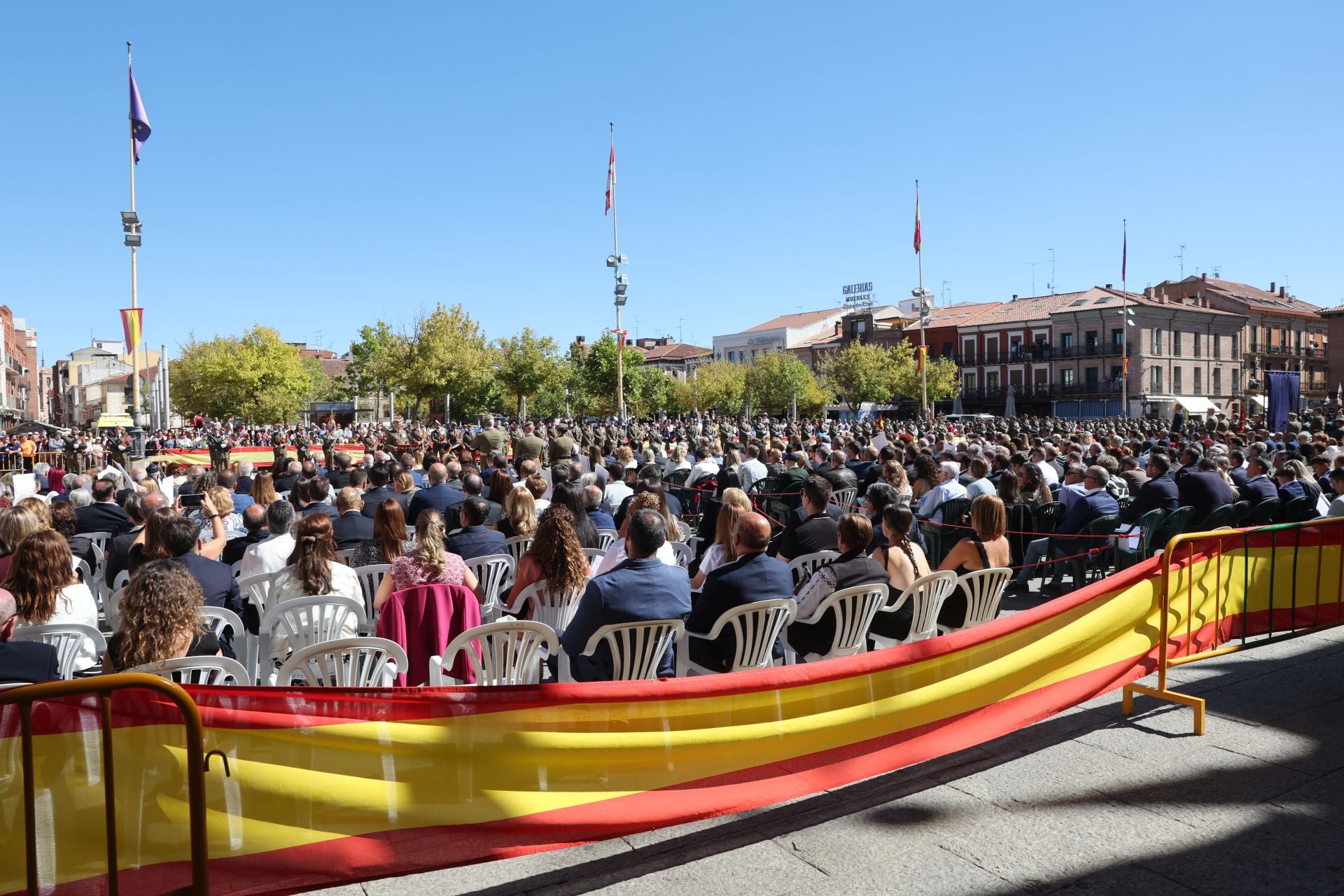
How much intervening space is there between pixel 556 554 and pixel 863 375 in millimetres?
61343

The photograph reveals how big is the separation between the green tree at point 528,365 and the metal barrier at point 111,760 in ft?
175

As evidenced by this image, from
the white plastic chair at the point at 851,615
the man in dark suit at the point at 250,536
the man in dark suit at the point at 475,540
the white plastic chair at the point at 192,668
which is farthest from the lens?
the man in dark suit at the point at 250,536

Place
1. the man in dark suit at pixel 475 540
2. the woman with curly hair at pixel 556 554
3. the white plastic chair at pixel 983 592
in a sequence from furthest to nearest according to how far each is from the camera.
Result: the man in dark suit at pixel 475 540
the white plastic chair at pixel 983 592
the woman with curly hair at pixel 556 554

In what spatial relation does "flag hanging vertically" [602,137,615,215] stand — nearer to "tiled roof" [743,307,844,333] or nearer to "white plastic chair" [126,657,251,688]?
"white plastic chair" [126,657,251,688]

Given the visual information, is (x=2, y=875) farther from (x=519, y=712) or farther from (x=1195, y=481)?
(x=1195, y=481)

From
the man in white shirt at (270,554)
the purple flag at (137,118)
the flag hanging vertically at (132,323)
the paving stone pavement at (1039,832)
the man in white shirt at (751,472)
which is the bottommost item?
the paving stone pavement at (1039,832)

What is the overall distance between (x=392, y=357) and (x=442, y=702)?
53.7m

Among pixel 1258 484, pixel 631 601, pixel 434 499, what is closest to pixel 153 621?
pixel 631 601

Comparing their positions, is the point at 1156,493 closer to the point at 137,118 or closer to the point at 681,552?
the point at 681,552

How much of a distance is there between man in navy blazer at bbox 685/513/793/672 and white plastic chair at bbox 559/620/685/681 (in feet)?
1.25

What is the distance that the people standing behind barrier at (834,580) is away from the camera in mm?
5090

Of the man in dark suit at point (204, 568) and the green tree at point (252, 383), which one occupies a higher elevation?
the green tree at point (252, 383)

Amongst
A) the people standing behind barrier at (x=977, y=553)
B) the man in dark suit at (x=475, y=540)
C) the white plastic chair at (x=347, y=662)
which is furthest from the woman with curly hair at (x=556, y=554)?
the people standing behind barrier at (x=977, y=553)

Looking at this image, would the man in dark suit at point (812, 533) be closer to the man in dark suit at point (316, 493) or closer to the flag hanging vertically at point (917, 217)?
the man in dark suit at point (316, 493)
